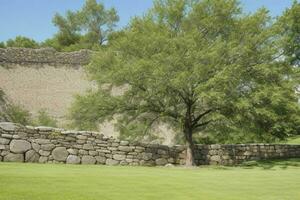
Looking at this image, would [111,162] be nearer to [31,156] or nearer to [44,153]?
[44,153]

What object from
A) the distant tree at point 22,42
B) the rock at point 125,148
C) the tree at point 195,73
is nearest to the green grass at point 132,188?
the rock at point 125,148

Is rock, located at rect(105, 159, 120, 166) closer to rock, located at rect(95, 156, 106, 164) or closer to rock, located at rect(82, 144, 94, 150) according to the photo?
rock, located at rect(95, 156, 106, 164)

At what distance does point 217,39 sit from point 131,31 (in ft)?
12.3

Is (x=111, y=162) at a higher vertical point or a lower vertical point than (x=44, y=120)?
lower

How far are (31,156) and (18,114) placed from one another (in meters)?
12.7

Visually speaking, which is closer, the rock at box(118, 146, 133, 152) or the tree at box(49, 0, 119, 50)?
the rock at box(118, 146, 133, 152)

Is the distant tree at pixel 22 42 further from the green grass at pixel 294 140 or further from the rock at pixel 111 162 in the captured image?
the rock at pixel 111 162

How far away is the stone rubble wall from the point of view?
1166 inches

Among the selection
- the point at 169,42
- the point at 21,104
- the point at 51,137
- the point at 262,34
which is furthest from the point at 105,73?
the point at 21,104

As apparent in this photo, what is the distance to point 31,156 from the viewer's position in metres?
15.8

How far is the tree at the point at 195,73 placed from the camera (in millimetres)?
18203

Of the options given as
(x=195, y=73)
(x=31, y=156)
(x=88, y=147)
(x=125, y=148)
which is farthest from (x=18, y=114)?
(x=195, y=73)

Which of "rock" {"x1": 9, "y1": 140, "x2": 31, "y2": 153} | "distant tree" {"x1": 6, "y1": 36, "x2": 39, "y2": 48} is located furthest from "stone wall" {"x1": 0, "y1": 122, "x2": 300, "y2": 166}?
"distant tree" {"x1": 6, "y1": 36, "x2": 39, "y2": 48}

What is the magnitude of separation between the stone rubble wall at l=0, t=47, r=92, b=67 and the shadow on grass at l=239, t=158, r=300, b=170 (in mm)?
14649
